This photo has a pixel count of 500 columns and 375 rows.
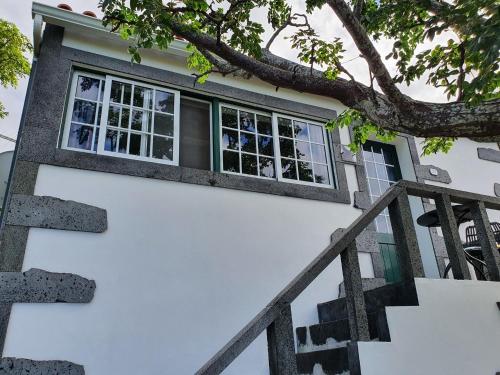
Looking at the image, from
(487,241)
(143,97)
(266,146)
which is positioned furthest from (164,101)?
(487,241)

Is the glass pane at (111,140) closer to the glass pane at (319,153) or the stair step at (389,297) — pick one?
the glass pane at (319,153)

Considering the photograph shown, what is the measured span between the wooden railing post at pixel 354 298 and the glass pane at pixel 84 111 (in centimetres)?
310

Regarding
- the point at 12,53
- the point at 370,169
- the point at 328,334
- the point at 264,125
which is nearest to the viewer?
the point at 328,334

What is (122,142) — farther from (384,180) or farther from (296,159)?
(384,180)

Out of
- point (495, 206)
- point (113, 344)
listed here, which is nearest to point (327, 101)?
point (495, 206)

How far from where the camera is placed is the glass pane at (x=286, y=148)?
5168 millimetres

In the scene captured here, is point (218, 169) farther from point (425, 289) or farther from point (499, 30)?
point (499, 30)

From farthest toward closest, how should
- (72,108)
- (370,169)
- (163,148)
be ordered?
(370,169) < (163,148) < (72,108)

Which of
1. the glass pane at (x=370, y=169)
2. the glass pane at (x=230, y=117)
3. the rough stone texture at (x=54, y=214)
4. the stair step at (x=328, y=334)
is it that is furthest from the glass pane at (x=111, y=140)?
the glass pane at (x=370, y=169)

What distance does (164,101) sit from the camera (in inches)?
185

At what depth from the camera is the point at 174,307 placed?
3.76m

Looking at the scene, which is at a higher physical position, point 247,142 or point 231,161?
point 247,142

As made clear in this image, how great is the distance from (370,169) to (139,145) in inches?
135

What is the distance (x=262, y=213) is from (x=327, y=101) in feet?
7.10
